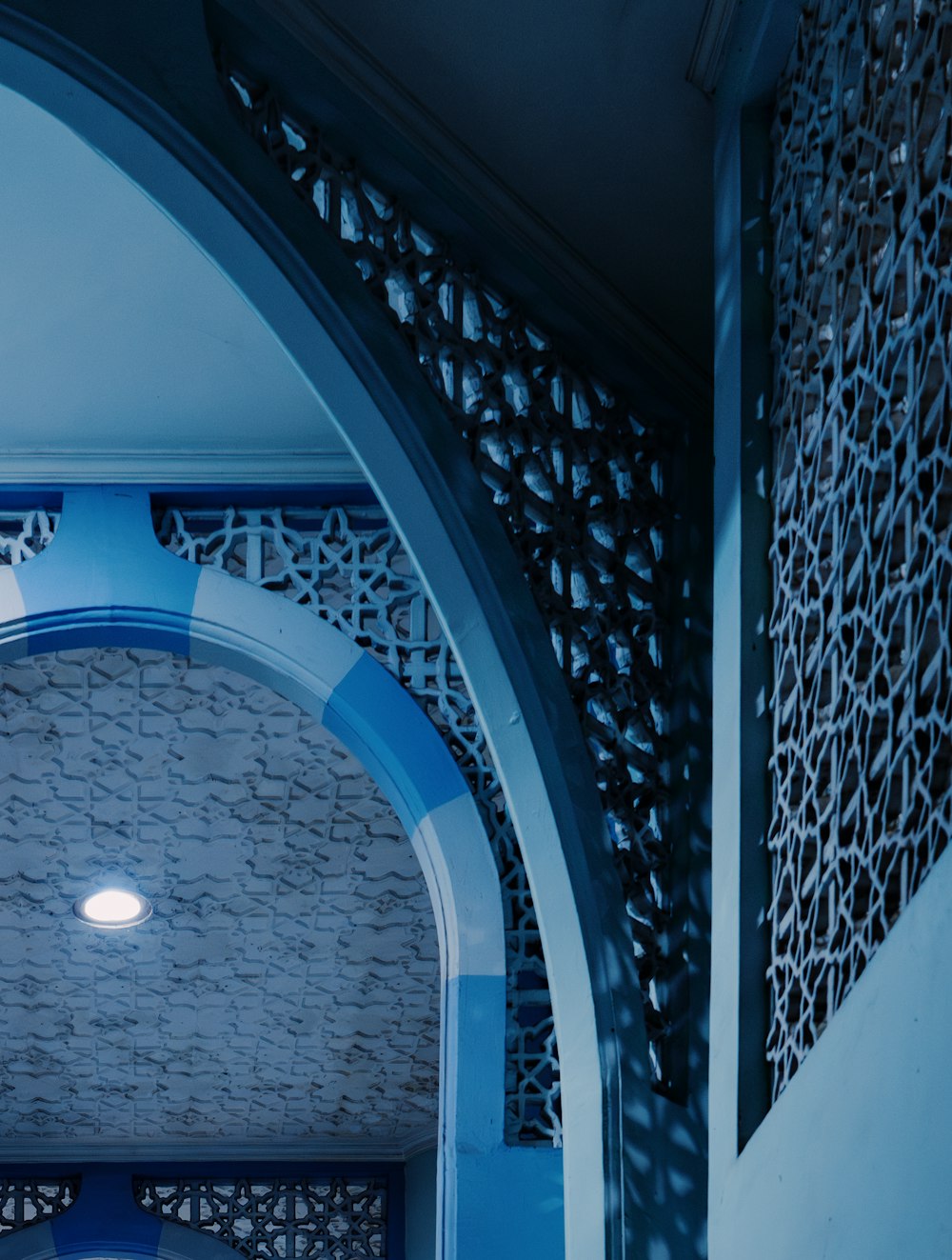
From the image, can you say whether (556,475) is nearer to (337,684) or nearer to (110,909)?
(337,684)

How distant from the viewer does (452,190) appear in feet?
10.3

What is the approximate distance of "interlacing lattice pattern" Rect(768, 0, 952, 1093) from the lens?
5.94 feet

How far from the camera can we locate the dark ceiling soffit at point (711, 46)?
9.21ft

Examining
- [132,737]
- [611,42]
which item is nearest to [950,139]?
[611,42]

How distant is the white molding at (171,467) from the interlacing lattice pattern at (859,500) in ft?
6.89

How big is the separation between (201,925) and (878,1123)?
5541 millimetres

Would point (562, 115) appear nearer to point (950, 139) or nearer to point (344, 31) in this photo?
point (344, 31)

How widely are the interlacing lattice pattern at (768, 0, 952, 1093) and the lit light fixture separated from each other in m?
4.71

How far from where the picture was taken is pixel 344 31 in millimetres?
2920

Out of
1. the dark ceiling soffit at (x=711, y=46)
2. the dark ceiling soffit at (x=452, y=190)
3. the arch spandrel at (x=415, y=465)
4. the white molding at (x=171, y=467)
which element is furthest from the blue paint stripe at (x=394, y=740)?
the dark ceiling soffit at (x=711, y=46)

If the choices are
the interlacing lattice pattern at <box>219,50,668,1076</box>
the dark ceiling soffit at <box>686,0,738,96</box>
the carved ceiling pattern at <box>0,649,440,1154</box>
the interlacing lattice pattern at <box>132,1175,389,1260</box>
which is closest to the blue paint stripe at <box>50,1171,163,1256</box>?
the interlacing lattice pattern at <box>132,1175,389,1260</box>

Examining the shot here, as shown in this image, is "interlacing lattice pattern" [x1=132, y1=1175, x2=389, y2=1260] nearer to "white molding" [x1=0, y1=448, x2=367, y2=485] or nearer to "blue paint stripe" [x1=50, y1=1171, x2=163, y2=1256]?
"blue paint stripe" [x1=50, y1=1171, x2=163, y2=1256]

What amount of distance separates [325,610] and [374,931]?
2751mm

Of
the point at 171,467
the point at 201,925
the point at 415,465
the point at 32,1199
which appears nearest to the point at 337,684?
the point at 171,467
